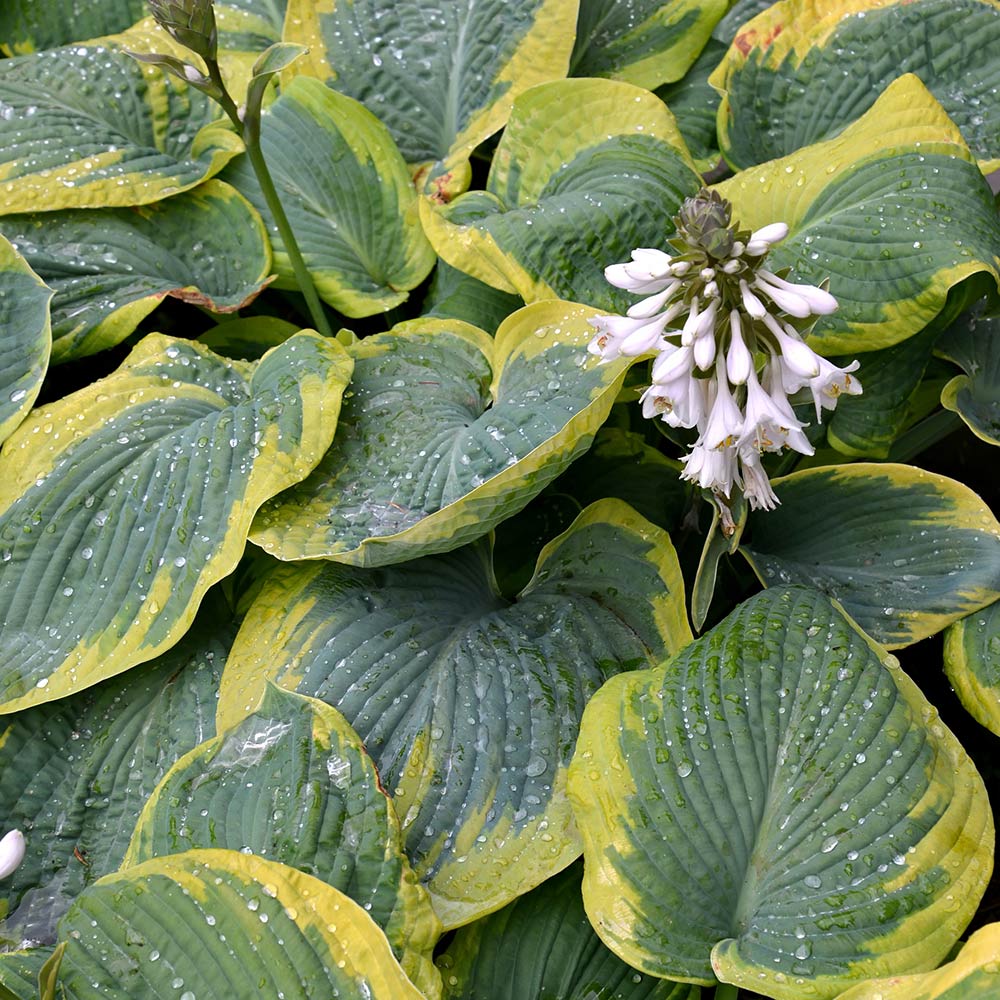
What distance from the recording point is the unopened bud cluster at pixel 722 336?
0.97 m

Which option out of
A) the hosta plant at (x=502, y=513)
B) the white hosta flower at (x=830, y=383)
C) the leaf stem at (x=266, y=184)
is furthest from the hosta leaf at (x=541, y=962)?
the leaf stem at (x=266, y=184)

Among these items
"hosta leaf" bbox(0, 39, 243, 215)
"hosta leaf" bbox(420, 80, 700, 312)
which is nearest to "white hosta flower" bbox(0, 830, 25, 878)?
"hosta leaf" bbox(420, 80, 700, 312)

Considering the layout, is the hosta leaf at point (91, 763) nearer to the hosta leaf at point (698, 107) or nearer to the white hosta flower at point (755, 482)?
the white hosta flower at point (755, 482)

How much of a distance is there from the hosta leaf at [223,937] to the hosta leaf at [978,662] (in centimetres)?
79

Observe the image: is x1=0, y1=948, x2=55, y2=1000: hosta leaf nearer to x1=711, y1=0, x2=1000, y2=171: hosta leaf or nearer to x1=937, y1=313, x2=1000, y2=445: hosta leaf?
x1=937, y1=313, x2=1000, y2=445: hosta leaf

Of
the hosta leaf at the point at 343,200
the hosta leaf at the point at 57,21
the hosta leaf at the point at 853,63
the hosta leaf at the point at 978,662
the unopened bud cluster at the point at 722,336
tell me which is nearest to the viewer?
the unopened bud cluster at the point at 722,336

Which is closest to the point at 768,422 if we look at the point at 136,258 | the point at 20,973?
the point at 20,973

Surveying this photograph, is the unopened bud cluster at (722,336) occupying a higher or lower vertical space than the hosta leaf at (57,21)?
lower

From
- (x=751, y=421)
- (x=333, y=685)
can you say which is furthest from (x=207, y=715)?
(x=751, y=421)

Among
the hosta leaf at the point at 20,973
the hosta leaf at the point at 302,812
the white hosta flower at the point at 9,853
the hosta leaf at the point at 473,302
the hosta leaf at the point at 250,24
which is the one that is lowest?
the hosta leaf at the point at 20,973

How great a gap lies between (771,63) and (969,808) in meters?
1.20

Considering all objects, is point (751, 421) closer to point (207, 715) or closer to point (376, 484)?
point (376, 484)

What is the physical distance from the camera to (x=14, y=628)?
50.2 inches

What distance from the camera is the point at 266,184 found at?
1.40 metres
